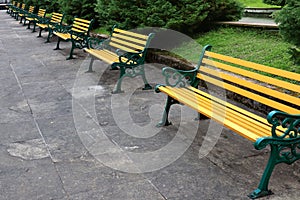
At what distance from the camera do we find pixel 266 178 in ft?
10.9

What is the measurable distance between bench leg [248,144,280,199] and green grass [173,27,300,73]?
2.73 metres

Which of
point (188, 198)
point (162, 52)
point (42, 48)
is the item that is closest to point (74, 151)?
point (188, 198)

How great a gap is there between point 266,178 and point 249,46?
450 centimetres

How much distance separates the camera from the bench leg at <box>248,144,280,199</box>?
3281mm

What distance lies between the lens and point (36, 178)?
3.73m

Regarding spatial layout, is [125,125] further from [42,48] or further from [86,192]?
[42,48]

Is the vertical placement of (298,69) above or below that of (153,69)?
above

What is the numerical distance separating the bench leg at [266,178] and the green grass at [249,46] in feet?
8.97

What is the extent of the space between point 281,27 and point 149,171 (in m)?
2.61

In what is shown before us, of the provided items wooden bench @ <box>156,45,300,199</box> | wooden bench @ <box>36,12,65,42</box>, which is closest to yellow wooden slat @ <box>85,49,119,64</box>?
wooden bench @ <box>156,45,300,199</box>

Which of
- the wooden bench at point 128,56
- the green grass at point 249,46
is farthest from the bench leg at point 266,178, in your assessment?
the wooden bench at point 128,56

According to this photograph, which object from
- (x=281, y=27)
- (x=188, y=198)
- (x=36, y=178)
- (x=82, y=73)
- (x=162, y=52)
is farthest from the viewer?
(x=162, y=52)

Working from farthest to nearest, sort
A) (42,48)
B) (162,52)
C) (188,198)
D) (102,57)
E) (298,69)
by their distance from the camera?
(42,48) < (162,52) < (102,57) < (298,69) < (188,198)

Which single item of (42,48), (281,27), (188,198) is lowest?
(42,48)
